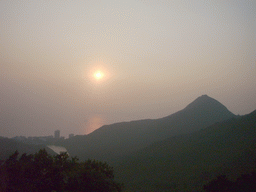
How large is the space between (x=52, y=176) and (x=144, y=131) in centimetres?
6876

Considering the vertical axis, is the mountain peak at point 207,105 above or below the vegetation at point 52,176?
above

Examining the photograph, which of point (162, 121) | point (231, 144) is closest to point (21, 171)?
point (231, 144)

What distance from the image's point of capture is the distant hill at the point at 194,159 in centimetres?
3723

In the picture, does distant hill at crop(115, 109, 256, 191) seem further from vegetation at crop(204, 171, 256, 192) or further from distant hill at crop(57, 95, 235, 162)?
distant hill at crop(57, 95, 235, 162)

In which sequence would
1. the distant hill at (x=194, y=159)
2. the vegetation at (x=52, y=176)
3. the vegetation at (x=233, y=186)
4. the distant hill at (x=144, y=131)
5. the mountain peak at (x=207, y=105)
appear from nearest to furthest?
1. the vegetation at (x=52, y=176)
2. the vegetation at (x=233, y=186)
3. the distant hill at (x=194, y=159)
4. the distant hill at (x=144, y=131)
5. the mountain peak at (x=207, y=105)

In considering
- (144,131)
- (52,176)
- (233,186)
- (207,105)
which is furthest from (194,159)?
(207,105)

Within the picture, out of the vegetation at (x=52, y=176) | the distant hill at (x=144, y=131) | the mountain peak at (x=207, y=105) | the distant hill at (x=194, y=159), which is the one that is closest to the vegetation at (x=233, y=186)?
the vegetation at (x=52, y=176)

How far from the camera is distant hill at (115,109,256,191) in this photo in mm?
37231

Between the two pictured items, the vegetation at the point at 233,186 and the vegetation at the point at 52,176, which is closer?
the vegetation at the point at 52,176

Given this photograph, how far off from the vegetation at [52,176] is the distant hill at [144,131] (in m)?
51.9

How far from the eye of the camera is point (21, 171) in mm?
19234

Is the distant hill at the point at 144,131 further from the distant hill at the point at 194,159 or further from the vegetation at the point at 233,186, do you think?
the vegetation at the point at 233,186

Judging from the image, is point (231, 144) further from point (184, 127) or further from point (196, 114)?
point (196, 114)

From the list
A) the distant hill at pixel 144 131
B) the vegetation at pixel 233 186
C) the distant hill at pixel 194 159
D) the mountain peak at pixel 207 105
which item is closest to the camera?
the vegetation at pixel 233 186
